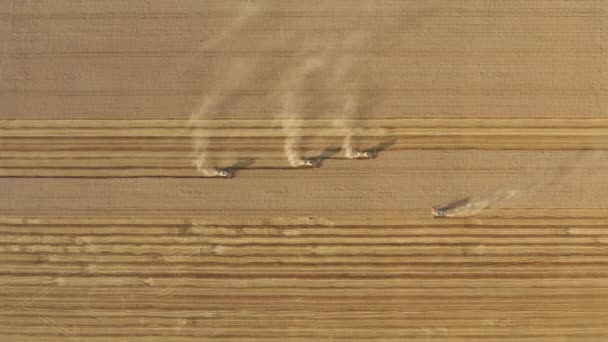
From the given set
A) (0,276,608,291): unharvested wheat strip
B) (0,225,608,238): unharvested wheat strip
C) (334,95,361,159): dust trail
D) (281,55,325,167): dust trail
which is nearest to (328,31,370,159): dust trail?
(334,95,361,159): dust trail

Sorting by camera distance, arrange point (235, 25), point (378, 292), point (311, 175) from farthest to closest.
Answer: point (235, 25) < point (311, 175) < point (378, 292)

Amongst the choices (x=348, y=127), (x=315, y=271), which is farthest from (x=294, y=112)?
(x=315, y=271)

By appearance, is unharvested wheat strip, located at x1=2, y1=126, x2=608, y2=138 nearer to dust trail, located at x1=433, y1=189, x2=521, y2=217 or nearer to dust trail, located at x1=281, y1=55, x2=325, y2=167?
dust trail, located at x1=281, y1=55, x2=325, y2=167

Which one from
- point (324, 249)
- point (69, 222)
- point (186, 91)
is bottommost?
point (324, 249)

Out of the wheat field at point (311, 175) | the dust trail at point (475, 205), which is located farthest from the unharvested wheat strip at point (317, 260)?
the dust trail at point (475, 205)

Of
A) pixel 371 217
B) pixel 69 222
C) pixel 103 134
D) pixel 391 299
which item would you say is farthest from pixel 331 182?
pixel 69 222

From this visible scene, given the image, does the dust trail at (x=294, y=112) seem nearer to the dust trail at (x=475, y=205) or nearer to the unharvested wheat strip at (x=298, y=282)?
the unharvested wheat strip at (x=298, y=282)

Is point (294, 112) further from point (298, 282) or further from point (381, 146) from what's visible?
point (298, 282)

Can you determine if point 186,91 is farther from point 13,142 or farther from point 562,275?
point 562,275
